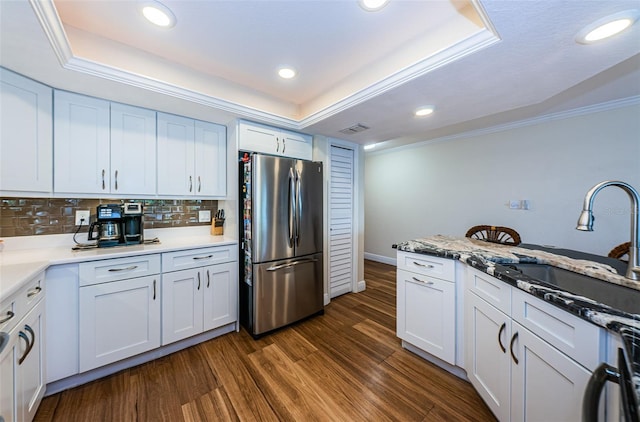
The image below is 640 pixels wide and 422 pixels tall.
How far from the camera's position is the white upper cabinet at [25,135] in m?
1.48

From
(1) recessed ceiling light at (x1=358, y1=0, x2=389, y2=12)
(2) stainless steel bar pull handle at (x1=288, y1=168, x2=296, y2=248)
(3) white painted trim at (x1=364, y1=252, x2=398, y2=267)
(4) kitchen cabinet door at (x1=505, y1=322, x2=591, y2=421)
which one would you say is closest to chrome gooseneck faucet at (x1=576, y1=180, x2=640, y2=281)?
(4) kitchen cabinet door at (x1=505, y1=322, x2=591, y2=421)

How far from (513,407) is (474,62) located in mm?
1969

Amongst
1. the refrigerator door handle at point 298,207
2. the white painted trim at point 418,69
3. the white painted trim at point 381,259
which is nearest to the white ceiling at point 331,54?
the white painted trim at point 418,69

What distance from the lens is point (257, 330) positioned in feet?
7.30

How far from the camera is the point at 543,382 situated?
1031mm

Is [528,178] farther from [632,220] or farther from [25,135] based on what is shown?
[25,135]

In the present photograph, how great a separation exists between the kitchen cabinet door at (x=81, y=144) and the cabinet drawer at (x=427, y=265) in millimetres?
2627

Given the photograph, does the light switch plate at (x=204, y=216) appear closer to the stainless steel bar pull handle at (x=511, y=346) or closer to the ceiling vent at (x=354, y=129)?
the ceiling vent at (x=354, y=129)

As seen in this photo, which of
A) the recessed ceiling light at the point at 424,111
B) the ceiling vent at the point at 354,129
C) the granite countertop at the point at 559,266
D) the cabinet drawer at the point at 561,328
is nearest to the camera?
the granite countertop at the point at 559,266

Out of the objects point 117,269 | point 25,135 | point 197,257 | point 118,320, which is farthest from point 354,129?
point 118,320

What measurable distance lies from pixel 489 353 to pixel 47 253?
10.3 ft

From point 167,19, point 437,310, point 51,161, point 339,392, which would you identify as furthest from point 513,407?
point 51,161

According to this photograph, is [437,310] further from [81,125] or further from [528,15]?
[81,125]

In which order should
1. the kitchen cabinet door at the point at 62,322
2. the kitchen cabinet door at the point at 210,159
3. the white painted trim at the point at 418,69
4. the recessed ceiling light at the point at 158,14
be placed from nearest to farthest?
the white painted trim at the point at 418,69 → the recessed ceiling light at the point at 158,14 → the kitchen cabinet door at the point at 62,322 → the kitchen cabinet door at the point at 210,159
